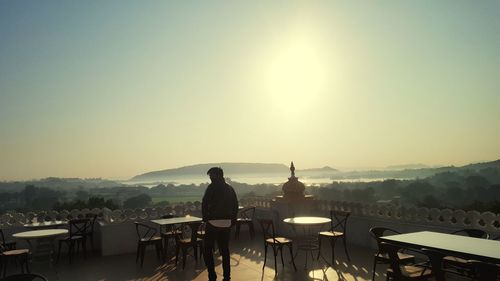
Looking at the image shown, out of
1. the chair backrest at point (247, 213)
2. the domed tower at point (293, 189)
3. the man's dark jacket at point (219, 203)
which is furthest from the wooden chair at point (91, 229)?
the domed tower at point (293, 189)

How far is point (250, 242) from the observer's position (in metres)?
11.4

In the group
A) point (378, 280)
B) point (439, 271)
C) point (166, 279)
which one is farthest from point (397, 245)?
point (166, 279)

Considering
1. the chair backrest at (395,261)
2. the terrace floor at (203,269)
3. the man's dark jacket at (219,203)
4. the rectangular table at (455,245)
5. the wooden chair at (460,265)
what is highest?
the man's dark jacket at (219,203)

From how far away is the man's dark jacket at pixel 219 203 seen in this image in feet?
21.9

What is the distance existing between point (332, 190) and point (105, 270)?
81.8 m

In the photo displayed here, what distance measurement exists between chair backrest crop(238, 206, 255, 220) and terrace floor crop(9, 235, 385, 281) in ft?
9.23

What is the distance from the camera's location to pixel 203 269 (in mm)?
8281

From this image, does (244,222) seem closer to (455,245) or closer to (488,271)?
(455,245)

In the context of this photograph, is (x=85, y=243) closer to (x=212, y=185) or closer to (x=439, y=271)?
(x=212, y=185)

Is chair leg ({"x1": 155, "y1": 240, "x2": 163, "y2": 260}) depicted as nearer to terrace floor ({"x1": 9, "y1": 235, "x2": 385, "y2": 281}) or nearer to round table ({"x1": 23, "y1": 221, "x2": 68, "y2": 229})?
terrace floor ({"x1": 9, "y1": 235, "x2": 385, "y2": 281})

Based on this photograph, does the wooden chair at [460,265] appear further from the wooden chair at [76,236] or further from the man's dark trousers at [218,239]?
the wooden chair at [76,236]

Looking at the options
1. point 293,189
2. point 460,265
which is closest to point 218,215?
point 460,265

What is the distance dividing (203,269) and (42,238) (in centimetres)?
348

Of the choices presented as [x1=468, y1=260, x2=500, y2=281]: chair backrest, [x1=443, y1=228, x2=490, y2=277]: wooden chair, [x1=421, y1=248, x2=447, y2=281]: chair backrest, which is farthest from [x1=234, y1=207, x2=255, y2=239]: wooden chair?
[x1=468, y1=260, x2=500, y2=281]: chair backrest
